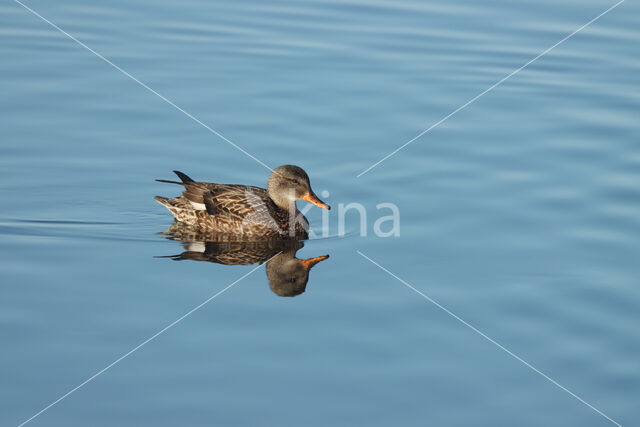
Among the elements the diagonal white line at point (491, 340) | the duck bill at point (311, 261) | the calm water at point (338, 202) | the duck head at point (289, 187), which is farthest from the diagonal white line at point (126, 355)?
the duck head at point (289, 187)

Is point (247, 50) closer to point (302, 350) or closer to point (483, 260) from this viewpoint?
point (483, 260)

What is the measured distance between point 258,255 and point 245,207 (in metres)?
0.73

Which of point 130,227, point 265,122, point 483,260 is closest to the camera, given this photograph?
point 483,260

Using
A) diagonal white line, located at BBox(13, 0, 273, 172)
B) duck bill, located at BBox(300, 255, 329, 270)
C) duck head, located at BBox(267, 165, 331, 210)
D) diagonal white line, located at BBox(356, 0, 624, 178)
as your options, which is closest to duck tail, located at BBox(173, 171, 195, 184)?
duck head, located at BBox(267, 165, 331, 210)

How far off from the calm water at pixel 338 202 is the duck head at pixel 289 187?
1.59ft

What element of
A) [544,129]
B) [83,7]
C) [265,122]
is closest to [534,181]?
[544,129]

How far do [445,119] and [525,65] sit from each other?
2701 millimetres

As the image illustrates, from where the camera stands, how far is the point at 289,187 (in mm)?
10609

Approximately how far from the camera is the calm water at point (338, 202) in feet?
22.2

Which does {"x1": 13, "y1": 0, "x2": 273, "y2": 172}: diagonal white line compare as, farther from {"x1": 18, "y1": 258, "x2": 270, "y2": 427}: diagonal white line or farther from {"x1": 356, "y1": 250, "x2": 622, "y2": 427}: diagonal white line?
{"x1": 18, "y1": 258, "x2": 270, "y2": 427}: diagonal white line

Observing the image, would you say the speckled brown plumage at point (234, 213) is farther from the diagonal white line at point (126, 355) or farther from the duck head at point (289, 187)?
the diagonal white line at point (126, 355)

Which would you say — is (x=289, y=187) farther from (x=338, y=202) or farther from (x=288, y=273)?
(x=288, y=273)

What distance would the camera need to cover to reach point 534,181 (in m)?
11.2

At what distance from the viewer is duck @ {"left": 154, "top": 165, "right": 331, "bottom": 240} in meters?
10.5
